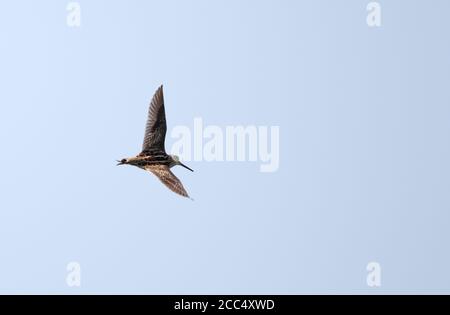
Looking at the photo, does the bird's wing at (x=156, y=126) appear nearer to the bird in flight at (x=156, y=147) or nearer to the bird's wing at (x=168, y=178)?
the bird in flight at (x=156, y=147)

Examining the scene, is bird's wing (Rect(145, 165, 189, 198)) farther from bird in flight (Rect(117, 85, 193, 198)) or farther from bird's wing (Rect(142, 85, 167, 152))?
bird's wing (Rect(142, 85, 167, 152))

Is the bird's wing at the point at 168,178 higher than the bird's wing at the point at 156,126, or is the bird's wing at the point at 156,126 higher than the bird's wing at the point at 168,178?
the bird's wing at the point at 156,126

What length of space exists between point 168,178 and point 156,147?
2214mm

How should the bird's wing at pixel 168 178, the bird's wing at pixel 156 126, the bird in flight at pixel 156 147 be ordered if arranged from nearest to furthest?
the bird's wing at pixel 168 178 → the bird in flight at pixel 156 147 → the bird's wing at pixel 156 126

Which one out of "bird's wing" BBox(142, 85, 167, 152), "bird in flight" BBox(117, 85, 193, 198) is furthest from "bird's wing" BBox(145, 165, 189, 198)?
"bird's wing" BBox(142, 85, 167, 152)

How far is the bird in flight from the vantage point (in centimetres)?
4100

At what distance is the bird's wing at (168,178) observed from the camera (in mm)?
39156

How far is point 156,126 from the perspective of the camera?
4191 centimetres

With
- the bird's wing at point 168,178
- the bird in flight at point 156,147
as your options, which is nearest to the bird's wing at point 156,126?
the bird in flight at point 156,147

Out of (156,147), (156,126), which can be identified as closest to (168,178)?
(156,147)
